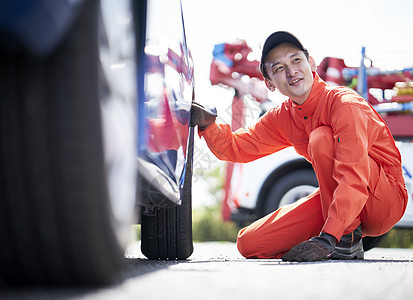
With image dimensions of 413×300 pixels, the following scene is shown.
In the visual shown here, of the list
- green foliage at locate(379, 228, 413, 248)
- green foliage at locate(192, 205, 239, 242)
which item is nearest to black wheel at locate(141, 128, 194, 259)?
green foliage at locate(379, 228, 413, 248)

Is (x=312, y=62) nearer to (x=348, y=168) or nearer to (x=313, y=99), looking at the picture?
(x=313, y=99)

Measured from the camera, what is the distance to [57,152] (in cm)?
81

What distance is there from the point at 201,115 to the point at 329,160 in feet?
2.05

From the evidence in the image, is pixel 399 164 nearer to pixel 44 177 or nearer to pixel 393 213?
pixel 393 213

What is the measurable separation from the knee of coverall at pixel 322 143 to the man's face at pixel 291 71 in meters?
0.26

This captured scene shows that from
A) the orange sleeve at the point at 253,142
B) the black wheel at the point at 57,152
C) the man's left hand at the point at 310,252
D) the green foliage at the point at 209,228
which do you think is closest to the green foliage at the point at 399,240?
the green foliage at the point at 209,228

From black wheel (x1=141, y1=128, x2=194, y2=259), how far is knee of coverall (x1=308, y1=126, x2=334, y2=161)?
1.85 feet

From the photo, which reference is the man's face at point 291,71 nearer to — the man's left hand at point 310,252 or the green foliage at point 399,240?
the man's left hand at point 310,252

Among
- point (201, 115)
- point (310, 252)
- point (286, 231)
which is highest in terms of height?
point (201, 115)

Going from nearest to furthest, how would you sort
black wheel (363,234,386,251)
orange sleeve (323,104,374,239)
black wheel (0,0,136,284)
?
black wheel (0,0,136,284)
orange sleeve (323,104,374,239)
black wheel (363,234,386,251)

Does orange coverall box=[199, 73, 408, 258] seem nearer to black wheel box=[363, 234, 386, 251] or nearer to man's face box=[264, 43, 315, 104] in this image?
man's face box=[264, 43, 315, 104]

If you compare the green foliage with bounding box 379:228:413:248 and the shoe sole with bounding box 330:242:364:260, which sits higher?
the shoe sole with bounding box 330:242:364:260

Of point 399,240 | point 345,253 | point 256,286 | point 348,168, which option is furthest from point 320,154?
point 399,240

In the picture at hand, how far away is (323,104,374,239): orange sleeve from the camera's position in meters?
1.94
